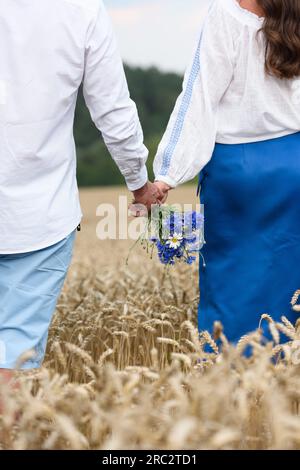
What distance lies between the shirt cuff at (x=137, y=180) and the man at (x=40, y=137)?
0.28 metres

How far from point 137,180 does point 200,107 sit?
41 cm

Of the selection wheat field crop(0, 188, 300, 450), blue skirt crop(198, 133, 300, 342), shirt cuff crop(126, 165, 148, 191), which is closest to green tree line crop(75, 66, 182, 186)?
blue skirt crop(198, 133, 300, 342)

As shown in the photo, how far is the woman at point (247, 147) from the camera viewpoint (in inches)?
134

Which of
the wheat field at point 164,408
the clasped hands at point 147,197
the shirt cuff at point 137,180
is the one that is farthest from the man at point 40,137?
the wheat field at point 164,408

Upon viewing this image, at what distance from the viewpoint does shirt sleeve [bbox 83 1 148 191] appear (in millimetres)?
2982

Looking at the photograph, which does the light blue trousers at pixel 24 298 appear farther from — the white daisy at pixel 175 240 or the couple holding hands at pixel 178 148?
the white daisy at pixel 175 240

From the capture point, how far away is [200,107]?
3.45 m

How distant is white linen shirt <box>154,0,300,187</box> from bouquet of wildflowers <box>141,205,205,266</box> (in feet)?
0.43

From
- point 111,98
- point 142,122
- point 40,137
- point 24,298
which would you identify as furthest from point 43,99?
point 142,122

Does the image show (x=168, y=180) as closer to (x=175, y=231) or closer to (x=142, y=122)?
(x=175, y=231)

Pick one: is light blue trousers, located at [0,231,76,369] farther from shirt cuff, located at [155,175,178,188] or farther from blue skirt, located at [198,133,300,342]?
blue skirt, located at [198,133,300,342]

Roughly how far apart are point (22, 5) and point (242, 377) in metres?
1.45
